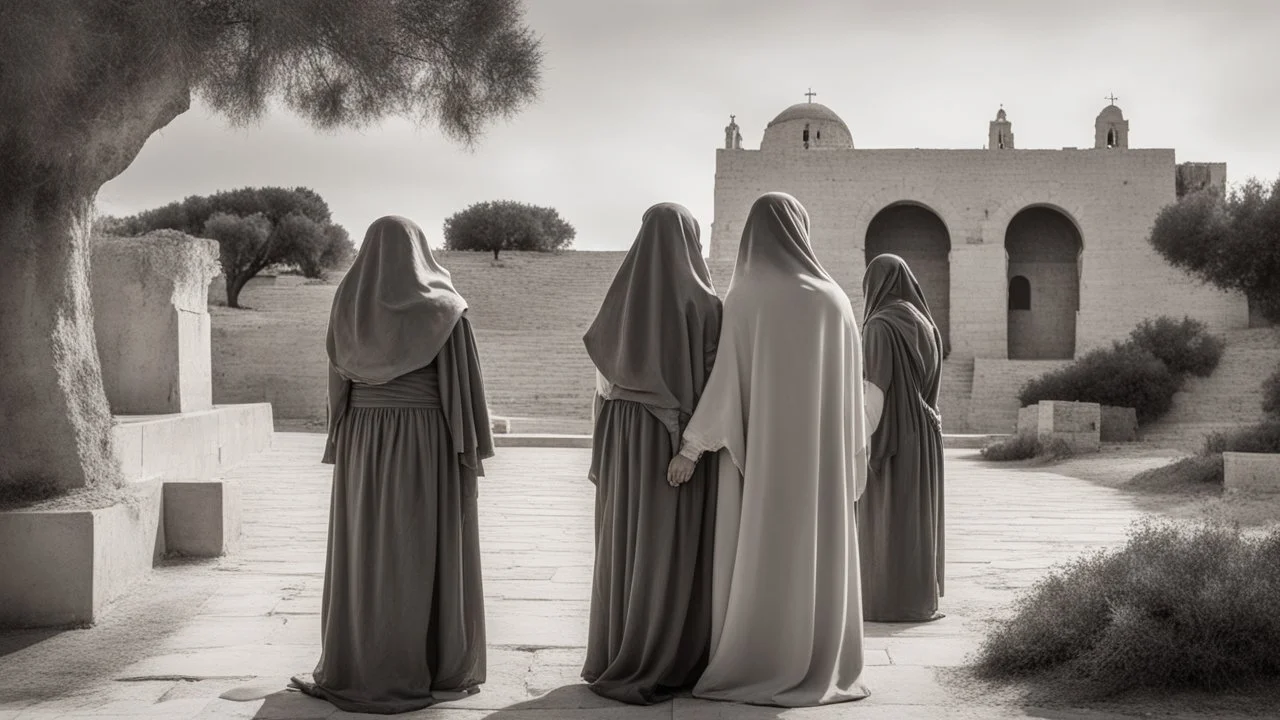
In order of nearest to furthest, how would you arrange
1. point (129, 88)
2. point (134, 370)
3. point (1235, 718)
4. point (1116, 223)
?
point (1235, 718) < point (129, 88) < point (134, 370) < point (1116, 223)

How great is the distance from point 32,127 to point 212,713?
2.93m

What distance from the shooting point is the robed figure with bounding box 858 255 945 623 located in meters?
5.22

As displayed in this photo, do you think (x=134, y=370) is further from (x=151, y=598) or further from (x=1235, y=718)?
(x=1235, y=718)

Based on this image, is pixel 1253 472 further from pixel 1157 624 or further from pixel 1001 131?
pixel 1001 131

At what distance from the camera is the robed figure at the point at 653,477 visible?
3879 mm

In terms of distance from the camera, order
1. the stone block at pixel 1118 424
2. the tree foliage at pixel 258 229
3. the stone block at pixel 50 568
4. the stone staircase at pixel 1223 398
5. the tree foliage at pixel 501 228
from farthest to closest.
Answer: the tree foliage at pixel 501 228
the tree foliage at pixel 258 229
the stone staircase at pixel 1223 398
the stone block at pixel 1118 424
the stone block at pixel 50 568

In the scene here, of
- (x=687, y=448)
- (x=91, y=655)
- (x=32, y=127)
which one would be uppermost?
(x=32, y=127)

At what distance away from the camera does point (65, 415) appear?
540 centimetres

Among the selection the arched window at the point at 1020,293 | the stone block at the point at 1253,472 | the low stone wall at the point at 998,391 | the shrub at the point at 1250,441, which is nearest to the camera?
the stone block at the point at 1253,472

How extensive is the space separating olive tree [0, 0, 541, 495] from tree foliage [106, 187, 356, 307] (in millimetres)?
22509

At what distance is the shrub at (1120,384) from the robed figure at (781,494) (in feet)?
57.5

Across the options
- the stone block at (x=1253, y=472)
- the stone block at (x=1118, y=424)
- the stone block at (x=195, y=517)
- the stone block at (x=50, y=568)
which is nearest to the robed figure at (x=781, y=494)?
the stone block at (x=50, y=568)

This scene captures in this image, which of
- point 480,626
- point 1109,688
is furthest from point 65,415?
point 1109,688

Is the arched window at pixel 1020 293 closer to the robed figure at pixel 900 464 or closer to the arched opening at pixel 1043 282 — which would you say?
the arched opening at pixel 1043 282
